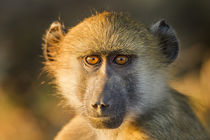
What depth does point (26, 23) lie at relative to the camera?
10.4 metres

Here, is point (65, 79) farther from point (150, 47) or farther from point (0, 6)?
point (0, 6)

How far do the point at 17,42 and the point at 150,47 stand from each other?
6279mm

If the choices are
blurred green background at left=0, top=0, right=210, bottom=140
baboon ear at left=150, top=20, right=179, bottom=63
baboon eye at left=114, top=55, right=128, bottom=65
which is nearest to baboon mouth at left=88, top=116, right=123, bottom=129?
baboon eye at left=114, top=55, right=128, bottom=65

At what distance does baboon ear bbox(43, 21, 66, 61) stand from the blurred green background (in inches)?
160

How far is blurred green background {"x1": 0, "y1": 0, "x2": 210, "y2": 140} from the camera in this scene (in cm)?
944

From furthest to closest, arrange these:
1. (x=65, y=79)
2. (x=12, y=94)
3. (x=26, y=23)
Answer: (x=26, y=23) < (x=12, y=94) < (x=65, y=79)

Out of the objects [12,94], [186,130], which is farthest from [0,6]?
[186,130]

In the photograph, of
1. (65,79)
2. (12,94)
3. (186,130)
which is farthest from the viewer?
(12,94)

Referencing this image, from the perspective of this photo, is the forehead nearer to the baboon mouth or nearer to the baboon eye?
the baboon eye

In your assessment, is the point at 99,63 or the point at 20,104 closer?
the point at 99,63

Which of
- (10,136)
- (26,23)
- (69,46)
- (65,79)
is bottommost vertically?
(10,136)

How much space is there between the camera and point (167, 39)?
496 cm

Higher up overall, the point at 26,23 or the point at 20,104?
the point at 26,23

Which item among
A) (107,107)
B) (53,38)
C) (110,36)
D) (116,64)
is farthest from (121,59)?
(53,38)
